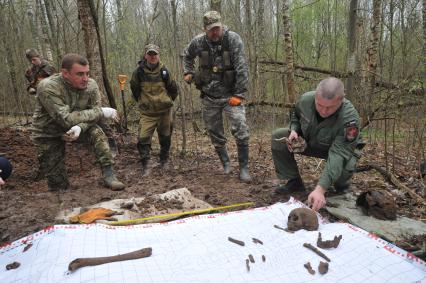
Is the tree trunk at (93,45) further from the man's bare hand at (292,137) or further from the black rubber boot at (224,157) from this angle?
the man's bare hand at (292,137)

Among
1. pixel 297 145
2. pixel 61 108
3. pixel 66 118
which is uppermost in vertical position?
pixel 61 108

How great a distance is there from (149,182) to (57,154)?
1.14 m

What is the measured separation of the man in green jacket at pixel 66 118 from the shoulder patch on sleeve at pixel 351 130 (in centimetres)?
251

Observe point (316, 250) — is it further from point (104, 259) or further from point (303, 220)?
point (104, 259)

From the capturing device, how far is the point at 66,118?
3439mm

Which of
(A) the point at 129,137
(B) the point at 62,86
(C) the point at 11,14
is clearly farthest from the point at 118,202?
(C) the point at 11,14

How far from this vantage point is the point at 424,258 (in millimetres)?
2193

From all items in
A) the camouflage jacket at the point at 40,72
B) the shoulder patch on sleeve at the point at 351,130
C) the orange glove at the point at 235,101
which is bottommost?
the shoulder patch on sleeve at the point at 351,130

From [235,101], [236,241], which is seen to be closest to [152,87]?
[235,101]

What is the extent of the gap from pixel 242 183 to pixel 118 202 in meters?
1.57

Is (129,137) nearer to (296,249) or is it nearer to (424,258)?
(296,249)

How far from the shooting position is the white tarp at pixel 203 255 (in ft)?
6.20

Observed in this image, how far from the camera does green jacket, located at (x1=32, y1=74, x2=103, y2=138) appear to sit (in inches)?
135

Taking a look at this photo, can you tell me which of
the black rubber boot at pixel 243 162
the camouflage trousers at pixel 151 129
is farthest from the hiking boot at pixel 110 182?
the black rubber boot at pixel 243 162
